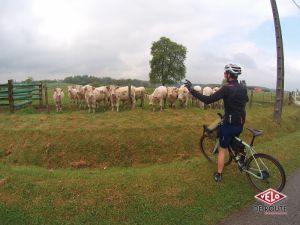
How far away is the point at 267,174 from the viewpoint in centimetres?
656

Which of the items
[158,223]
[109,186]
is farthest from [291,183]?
[109,186]

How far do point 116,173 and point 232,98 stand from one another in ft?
12.2

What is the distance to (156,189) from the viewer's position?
6781mm

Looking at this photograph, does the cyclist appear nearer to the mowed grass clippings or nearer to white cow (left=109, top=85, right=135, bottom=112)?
the mowed grass clippings

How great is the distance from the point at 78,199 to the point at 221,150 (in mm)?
3217

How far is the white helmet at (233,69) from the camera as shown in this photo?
21.4 feet

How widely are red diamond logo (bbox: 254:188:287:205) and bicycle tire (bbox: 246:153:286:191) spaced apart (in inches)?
4.7

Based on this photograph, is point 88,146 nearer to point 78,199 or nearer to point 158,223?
point 78,199

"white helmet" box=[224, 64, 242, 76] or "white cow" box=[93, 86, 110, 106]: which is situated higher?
"white helmet" box=[224, 64, 242, 76]

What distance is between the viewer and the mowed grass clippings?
19.3ft

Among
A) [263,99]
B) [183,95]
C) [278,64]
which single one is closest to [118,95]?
[183,95]

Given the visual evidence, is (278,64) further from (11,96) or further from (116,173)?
(11,96)

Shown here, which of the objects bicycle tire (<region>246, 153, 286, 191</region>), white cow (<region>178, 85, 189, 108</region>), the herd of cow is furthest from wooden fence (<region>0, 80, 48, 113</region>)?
bicycle tire (<region>246, 153, 286, 191</region>)

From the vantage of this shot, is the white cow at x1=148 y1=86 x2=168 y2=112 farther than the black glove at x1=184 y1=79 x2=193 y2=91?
Yes
